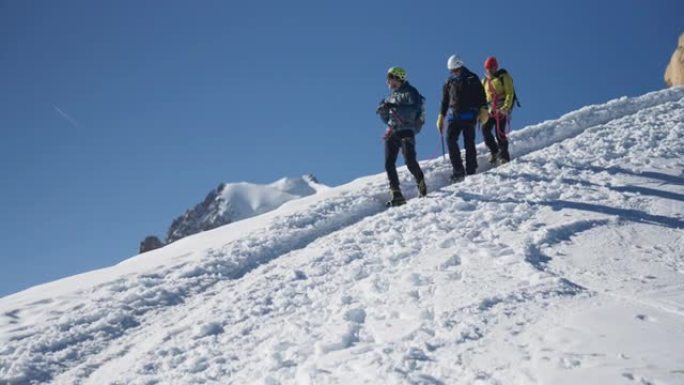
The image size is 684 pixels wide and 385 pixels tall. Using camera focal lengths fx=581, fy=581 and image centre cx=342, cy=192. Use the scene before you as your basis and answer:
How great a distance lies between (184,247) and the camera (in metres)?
9.70

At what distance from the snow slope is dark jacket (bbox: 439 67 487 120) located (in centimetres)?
128

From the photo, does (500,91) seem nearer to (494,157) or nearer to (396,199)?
(494,157)

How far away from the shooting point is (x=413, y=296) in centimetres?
573

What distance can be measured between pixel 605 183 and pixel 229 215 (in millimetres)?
159670

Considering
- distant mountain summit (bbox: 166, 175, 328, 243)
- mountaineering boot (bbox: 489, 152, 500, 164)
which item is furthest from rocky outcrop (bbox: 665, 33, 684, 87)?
distant mountain summit (bbox: 166, 175, 328, 243)

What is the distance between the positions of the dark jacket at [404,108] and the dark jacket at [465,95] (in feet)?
3.66

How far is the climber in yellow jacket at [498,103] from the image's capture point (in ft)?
38.8

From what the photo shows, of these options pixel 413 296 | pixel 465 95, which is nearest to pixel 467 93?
pixel 465 95

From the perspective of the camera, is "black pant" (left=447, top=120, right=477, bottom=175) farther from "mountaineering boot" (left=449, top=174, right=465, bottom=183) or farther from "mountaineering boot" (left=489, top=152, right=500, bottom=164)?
"mountaineering boot" (left=489, top=152, right=500, bottom=164)

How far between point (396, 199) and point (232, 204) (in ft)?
527

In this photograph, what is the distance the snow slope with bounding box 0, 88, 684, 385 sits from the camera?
14.0 feet

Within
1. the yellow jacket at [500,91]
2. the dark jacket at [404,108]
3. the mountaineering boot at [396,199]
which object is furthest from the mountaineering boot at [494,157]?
the mountaineering boot at [396,199]

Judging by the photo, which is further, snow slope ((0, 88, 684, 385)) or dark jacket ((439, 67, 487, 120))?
dark jacket ((439, 67, 487, 120))

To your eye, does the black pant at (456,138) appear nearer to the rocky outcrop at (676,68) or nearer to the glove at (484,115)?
the glove at (484,115)
